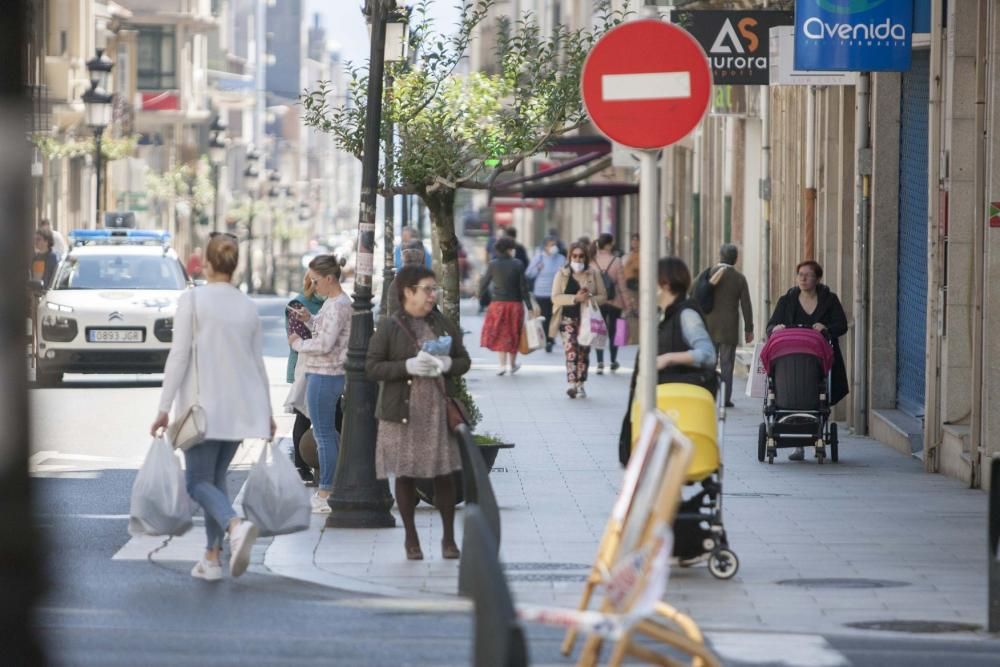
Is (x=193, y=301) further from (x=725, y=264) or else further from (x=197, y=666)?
(x=725, y=264)

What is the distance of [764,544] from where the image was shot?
12.2 meters

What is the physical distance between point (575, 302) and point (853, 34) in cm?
889

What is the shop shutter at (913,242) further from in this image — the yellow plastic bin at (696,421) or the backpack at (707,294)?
the yellow plastic bin at (696,421)

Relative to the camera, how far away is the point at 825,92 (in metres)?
22.2

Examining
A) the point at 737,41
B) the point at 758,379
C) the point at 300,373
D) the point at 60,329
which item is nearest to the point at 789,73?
the point at 737,41

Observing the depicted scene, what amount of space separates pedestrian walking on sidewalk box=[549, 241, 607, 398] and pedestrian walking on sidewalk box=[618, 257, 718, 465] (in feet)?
43.6

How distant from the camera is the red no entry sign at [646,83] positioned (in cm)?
887

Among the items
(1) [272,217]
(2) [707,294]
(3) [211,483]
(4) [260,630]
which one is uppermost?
(1) [272,217]

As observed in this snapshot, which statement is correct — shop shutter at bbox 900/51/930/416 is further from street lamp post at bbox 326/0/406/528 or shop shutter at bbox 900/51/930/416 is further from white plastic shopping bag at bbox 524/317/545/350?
white plastic shopping bag at bbox 524/317/545/350

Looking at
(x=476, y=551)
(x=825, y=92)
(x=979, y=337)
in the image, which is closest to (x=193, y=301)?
(x=476, y=551)

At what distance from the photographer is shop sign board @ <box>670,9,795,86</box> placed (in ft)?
70.6

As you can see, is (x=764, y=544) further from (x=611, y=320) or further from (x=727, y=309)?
(x=611, y=320)

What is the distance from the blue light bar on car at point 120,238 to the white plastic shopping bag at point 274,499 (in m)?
17.2

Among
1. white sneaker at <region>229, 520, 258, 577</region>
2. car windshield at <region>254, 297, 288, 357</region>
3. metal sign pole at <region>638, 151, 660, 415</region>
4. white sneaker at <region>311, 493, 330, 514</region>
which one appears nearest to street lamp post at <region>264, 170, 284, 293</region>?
car windshield at <region>254, 297, 288, 357</region>
